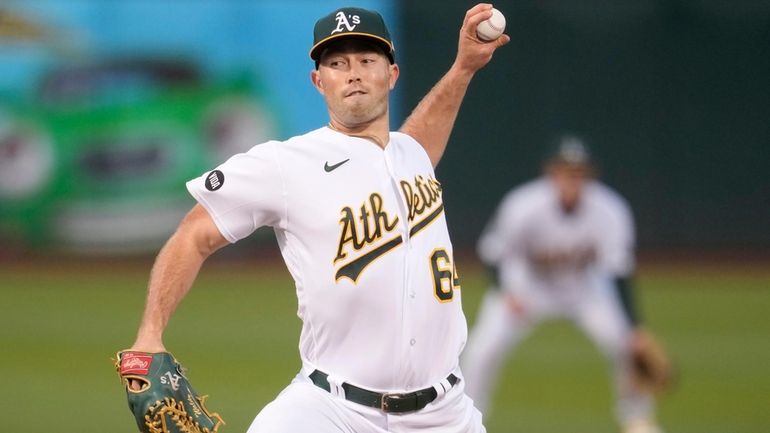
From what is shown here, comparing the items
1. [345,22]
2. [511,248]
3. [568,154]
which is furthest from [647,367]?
[345,22]

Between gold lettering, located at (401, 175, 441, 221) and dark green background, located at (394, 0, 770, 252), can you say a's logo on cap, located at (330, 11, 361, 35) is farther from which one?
dark green background, located at (394, 0, 770, 252)

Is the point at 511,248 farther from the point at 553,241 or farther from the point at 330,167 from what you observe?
the point at 330,167

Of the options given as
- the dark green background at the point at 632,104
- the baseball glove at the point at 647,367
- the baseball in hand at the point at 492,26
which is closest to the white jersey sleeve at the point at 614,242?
the baseball glove at the point at 647,367

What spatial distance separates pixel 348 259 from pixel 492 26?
1.21m

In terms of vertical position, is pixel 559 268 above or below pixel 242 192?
below

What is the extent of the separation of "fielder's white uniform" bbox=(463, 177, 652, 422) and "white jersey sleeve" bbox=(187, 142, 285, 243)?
5.52m

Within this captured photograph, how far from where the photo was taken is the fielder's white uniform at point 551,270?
9.52 metres

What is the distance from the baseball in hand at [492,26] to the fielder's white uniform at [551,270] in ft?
16.1

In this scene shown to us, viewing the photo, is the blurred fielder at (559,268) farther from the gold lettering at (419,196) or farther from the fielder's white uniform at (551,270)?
the gold lettering at (419,196)

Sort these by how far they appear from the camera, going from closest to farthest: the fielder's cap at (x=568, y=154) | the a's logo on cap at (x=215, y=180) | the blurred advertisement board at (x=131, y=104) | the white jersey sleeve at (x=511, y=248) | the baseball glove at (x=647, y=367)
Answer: the a's logo on cap at (x=215, y=180) < the baseball glove at (x=647, y=367) < the fielder's cap at (x=568, y=154) < the white jersey sleeve at (x=511, y=248) < the blurred advertisement board at (x=131, y=104)

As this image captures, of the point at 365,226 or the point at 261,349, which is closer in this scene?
the point at 365,226

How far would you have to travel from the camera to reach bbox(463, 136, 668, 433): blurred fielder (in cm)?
948

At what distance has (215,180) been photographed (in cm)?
410

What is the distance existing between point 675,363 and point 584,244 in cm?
249
